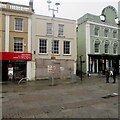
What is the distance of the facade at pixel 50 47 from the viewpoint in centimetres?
1612

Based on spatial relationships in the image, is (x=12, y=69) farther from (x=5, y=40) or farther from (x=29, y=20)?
(x=29, y=20)

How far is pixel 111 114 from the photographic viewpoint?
15.9 feet

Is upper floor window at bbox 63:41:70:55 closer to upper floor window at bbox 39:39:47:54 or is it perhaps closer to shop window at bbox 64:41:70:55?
shop window at bbox 64:41:70:55

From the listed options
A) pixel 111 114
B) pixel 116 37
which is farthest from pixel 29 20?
pixel 116 37

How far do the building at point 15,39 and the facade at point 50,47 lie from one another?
36.0 inches

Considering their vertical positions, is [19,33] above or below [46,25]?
below

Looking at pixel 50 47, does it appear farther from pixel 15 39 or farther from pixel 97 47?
pixel 97 47

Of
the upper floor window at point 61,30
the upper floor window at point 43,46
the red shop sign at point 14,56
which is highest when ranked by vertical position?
the upper floor window at point 61,30

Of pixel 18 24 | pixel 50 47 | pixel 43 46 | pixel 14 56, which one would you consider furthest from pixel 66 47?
pixel 14 56

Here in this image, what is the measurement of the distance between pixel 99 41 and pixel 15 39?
14783mm

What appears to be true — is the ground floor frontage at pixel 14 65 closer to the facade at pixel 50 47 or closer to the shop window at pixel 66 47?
the facade at pixel 50 47

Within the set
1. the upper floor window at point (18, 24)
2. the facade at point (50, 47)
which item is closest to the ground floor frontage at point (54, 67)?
the facade at point (50, 47)

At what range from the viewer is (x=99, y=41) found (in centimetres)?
2173

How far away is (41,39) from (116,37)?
16.0 metres
